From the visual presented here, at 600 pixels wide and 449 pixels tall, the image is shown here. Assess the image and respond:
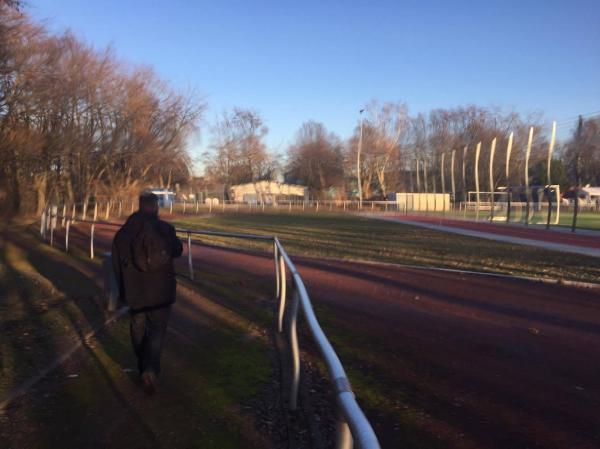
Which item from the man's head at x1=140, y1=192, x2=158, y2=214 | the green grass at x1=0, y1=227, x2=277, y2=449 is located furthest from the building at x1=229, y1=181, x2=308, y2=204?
the man's head at x1=140, y1=192, x2=158, y2=214

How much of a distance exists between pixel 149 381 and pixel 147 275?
0.89 metres

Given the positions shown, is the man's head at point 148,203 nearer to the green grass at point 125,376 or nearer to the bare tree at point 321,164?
the green grass at point 125,376

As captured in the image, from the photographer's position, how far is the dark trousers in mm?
4906

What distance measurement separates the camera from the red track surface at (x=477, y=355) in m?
4.27

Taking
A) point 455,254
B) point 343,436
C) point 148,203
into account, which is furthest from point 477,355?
point 455,254

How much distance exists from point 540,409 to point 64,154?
2961 centimetres

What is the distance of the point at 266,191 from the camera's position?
82.9 meters

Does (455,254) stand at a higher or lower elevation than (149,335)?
lower

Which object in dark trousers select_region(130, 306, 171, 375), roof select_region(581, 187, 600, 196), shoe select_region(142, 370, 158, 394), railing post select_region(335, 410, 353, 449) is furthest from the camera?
roof select_region(581, 187, 600, 196)

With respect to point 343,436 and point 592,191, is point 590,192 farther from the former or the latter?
point 343,436

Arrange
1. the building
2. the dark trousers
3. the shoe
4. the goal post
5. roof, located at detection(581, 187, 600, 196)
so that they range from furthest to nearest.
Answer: roof, located at detection(581, 187, 600, 196) → the building → the goal post → the dark trousers → the shoe

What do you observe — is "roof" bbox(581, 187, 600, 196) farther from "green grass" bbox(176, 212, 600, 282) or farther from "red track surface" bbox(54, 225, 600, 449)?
"red track surface" bbox(54, 225, 600, 449)

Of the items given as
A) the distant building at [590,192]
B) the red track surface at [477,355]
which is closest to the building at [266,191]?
the distant building at [590,192]

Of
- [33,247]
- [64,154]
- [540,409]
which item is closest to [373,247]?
[33,247]
